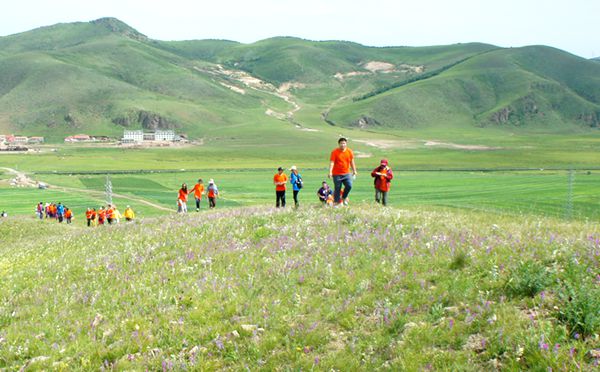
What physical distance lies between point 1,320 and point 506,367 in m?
8.96

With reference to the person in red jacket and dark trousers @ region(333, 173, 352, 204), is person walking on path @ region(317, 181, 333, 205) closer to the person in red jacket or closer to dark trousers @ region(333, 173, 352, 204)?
the person in red jacket

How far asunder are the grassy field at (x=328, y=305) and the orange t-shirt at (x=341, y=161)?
6.72 metres

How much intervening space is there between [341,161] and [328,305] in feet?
35.7

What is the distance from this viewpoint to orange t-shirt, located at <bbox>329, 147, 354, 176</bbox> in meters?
18.3

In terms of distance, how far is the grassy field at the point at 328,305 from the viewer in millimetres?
6316

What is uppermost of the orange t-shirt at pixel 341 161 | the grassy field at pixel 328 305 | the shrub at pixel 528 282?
the orange t-shirt at pixel 341 161

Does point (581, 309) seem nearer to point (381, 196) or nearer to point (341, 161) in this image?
point (341, 161)

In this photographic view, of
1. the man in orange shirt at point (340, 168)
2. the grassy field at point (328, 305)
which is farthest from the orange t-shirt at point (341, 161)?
the grassy field at point (328, 305)

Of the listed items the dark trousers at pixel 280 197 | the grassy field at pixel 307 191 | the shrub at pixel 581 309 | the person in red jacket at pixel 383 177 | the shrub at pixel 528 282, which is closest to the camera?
the shrub at pixel 581 309

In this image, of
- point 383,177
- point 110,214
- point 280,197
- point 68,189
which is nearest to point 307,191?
point 68,189

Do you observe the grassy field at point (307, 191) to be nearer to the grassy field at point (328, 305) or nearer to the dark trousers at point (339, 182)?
the dark trousers at point (339, 182)

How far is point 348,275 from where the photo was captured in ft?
29.4

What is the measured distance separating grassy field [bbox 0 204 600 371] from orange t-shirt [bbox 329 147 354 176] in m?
6.72

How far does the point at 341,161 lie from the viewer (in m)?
18.4
